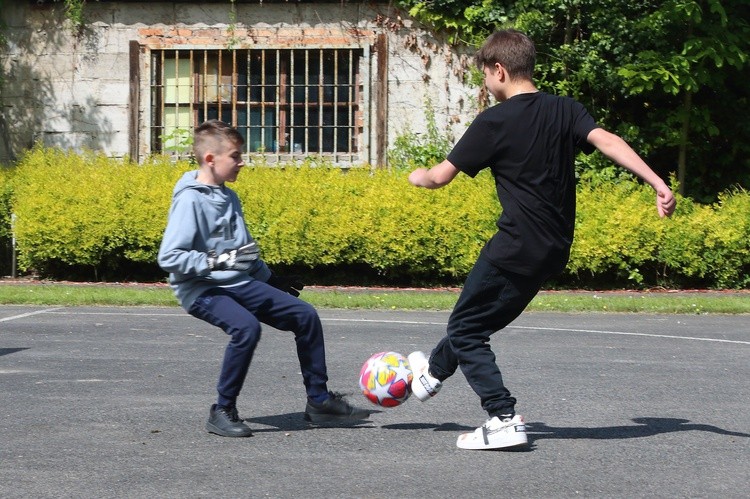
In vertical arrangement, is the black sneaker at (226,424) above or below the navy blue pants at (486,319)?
below

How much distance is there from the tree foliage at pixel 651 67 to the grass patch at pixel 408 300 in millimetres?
3797

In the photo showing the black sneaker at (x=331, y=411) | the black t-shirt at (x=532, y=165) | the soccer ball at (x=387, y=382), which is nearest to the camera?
the black t-shirt at (x=532, y=165)

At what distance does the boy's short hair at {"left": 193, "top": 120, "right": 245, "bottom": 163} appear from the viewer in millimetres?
6398

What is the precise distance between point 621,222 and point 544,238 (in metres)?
10.9

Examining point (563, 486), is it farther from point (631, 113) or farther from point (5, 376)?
point (631, 113)

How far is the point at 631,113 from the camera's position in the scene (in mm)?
19609

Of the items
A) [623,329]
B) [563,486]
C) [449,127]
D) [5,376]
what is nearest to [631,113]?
[449,127]

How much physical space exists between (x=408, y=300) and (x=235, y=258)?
8.22 m

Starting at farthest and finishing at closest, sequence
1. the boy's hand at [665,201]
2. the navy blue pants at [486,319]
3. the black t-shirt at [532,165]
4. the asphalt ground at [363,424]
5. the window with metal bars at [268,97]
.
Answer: the window with metal bars at [268,97], the navy blue pants at [486,319], the black t-shirt at [532,165], the boy's hand at [665,201], the asphalt ground at [363,424]

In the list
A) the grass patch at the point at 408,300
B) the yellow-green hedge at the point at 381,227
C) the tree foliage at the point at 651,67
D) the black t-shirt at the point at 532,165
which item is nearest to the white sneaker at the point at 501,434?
the black t-shirt at the point at 532,165

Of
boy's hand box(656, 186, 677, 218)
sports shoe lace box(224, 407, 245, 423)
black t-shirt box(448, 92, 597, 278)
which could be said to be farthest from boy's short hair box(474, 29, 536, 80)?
sports shoe lace box(224, 407, 245, 423)

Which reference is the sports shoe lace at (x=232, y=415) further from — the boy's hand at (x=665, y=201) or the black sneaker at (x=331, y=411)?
the boy's hand at (x=665, y=201)

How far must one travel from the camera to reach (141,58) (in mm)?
19875

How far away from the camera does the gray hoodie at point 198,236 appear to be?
614cm
